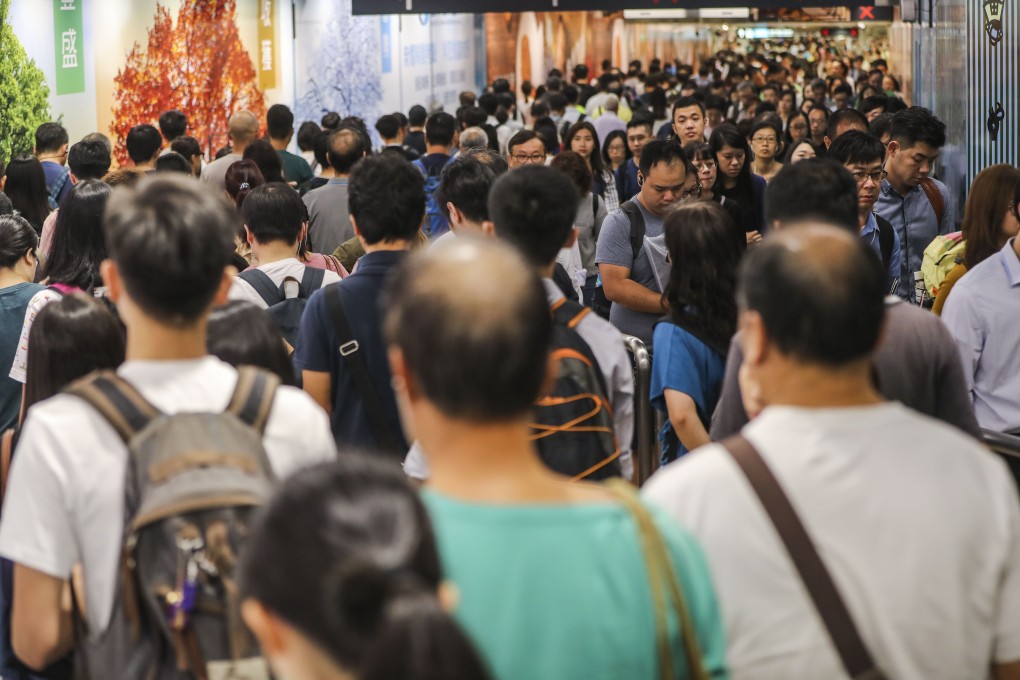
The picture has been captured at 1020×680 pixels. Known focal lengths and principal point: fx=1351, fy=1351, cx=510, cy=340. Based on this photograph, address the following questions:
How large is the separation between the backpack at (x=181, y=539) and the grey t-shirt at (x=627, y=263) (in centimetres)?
357

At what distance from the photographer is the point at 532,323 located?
5.71ft

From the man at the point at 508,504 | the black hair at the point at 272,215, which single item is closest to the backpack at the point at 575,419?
the man at the point at 508,504

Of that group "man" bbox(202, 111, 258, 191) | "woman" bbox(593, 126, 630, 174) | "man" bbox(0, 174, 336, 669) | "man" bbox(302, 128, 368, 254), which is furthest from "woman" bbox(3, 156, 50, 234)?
"woman" bbox(593, 126, 630, 174)

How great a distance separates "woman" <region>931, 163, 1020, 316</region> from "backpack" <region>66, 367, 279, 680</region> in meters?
3.46

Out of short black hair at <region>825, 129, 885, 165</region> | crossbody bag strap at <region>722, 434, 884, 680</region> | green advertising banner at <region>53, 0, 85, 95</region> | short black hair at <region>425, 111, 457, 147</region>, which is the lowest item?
crossbody bag strap at <region>722, 434, 884, 680</region>

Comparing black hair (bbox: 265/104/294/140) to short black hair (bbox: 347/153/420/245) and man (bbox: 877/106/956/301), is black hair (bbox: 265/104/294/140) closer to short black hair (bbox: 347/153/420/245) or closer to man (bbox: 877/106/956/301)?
man (bbox: 877/106/956/301)

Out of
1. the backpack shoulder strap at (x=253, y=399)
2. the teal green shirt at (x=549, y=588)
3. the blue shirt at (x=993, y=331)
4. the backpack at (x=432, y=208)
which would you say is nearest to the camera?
the teal green shirt at (x=549, y=588)

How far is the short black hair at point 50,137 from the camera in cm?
783

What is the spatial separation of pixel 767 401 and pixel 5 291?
3.12m

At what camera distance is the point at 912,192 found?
6449mm

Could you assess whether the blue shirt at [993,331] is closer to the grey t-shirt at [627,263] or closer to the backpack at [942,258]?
the backpack at [942,258]

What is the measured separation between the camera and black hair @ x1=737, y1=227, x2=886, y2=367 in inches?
79.9

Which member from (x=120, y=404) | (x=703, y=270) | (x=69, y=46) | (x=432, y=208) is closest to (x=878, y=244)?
(x=703, y=270)

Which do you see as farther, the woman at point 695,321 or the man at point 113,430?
the woman at point 695,321
